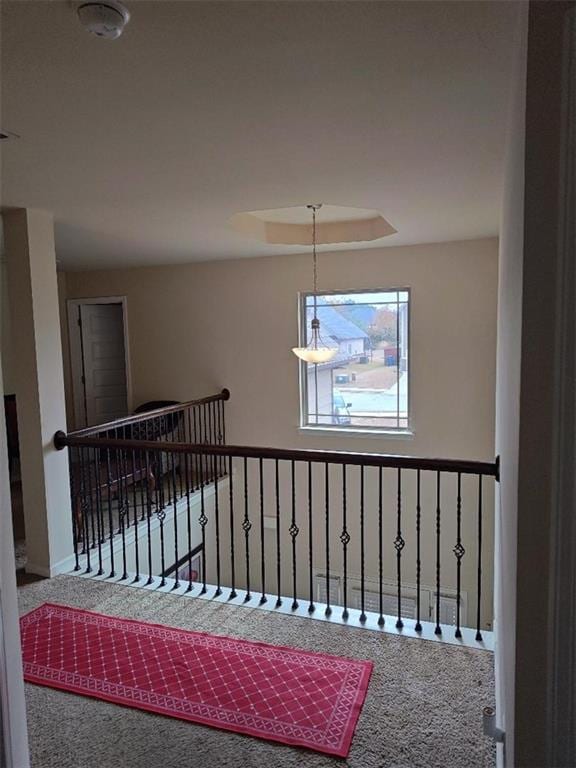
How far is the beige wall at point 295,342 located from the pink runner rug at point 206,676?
285 centimetres

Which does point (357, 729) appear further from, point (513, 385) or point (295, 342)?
point (295, 342)

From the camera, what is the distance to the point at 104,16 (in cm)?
127

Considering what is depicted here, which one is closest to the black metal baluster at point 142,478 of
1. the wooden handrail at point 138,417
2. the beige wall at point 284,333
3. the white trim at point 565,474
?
the wooden handrail at point 138,417

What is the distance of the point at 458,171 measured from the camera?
102 inches

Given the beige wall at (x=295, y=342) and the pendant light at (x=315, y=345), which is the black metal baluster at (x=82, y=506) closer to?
the pendant light at (x=315, y=345)

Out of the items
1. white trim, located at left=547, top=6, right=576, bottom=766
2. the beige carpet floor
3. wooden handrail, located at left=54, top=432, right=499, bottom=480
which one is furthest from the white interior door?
white trim, located at left=547, top=6, right=576, bottom=766

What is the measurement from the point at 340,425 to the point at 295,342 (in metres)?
0.98

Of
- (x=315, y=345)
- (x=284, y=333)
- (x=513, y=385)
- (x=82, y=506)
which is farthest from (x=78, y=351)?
(x=513, y=385)

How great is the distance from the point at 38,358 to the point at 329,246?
8.98 ft

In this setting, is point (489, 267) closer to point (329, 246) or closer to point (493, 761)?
point (329, 246)

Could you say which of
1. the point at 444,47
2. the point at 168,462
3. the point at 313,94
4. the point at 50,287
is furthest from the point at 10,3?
the point at 168,462

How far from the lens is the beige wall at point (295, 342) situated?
4.73 meters

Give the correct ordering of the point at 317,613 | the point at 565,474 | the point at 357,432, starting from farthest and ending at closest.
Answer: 1. the point at 357,432
2. the point at 317,613
3. the point at 565,474

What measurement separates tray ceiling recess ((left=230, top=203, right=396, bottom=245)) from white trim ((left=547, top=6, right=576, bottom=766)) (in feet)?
11.4
